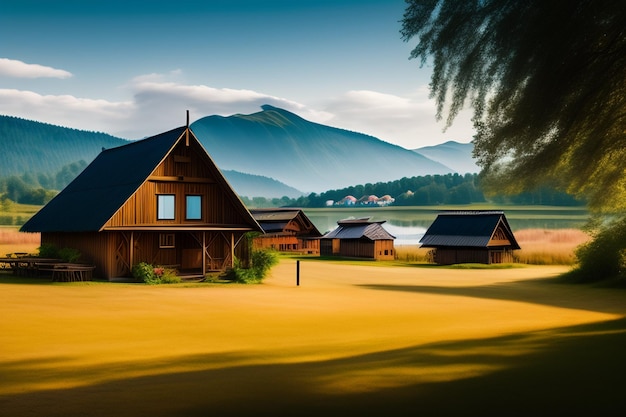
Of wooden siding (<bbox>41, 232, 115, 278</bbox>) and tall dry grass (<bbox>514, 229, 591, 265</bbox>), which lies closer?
wooden siding (<bbox>41, 232, 115, 278</bbox>)

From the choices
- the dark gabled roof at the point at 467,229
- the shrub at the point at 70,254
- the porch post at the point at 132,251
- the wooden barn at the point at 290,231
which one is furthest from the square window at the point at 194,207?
the wooden barn at the point at 290,231

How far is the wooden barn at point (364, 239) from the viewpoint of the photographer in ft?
231

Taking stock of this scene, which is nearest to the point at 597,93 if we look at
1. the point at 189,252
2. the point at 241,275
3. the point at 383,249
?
the point at 241,275

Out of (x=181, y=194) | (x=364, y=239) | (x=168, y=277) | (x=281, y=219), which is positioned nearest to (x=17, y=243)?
(x=281, y=219)

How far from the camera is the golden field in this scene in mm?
9180

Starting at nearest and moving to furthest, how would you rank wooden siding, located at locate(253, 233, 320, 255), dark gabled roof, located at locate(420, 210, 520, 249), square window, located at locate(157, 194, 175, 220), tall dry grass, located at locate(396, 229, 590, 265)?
1. square window, located at locate(157, 194, 175, 220)
2. dark gabled roof, located at locate(420, 210, 520, 249)
3. tall dry grass, located at locate(396, 229, 590, 265)
4. wooden siding, located at locate(253, 233, 320, 255)

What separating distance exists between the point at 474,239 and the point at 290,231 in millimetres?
29064

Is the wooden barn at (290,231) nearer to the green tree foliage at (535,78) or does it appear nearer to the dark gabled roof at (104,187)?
the dark gabled roof at (104,187)

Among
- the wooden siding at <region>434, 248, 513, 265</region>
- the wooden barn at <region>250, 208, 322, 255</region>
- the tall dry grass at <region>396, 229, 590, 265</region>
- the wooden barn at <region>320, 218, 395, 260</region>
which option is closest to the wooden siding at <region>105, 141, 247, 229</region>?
the wooden siding at <region>434, 248, 513, 265</region>

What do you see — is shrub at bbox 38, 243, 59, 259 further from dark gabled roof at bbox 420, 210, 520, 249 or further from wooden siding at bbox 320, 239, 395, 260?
wooden siding at bbox 320, 239, 395, 260

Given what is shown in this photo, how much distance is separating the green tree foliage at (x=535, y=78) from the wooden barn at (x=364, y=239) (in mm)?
52896

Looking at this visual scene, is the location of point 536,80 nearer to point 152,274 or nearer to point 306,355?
point 306,355

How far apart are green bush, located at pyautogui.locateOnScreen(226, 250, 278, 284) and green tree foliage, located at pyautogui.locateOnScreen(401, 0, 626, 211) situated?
77.0 feet

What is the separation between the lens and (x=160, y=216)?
37.3m
